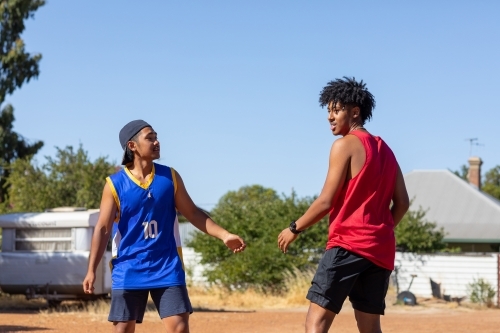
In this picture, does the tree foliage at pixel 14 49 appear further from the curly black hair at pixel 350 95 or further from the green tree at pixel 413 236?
the curly black hair at pixel 350 95

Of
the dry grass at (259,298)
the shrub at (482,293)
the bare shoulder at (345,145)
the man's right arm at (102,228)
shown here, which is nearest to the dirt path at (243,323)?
the dry grass at (259,298)

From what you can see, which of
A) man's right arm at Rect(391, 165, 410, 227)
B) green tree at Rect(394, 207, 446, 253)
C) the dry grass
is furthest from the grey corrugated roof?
man's right arm at Rect(391, 165, 410, 227)

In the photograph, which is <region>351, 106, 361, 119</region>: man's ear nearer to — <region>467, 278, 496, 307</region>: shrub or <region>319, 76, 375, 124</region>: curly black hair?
<region>319, 76, 375, 124</region>: curly black hair

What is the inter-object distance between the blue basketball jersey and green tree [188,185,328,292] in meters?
16.8

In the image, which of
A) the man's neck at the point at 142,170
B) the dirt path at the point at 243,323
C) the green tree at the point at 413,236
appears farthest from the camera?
the green tree at the point at 413,236

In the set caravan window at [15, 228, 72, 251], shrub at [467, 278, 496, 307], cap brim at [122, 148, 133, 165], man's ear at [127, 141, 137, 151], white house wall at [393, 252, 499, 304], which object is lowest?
shrub at [467, 278, 496, 307]

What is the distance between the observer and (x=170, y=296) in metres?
5.97

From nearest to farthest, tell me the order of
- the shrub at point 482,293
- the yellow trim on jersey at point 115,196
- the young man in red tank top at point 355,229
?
the young man in red tank top at point 355,229
the yellow trim on jersey at point 115,196
the shrub at point 482,293

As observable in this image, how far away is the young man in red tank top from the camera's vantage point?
588 cm

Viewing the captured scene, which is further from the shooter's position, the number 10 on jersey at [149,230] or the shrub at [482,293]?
the shrub at [482,293]

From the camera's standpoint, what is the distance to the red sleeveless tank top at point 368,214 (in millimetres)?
5875

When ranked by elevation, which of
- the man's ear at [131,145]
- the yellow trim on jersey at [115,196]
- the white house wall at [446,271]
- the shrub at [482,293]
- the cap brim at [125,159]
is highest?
the man's ear at [131,145]

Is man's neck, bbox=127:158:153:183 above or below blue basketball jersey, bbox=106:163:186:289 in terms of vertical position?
above

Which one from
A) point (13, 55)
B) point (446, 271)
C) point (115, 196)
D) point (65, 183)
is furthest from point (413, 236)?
point (115, 196)
